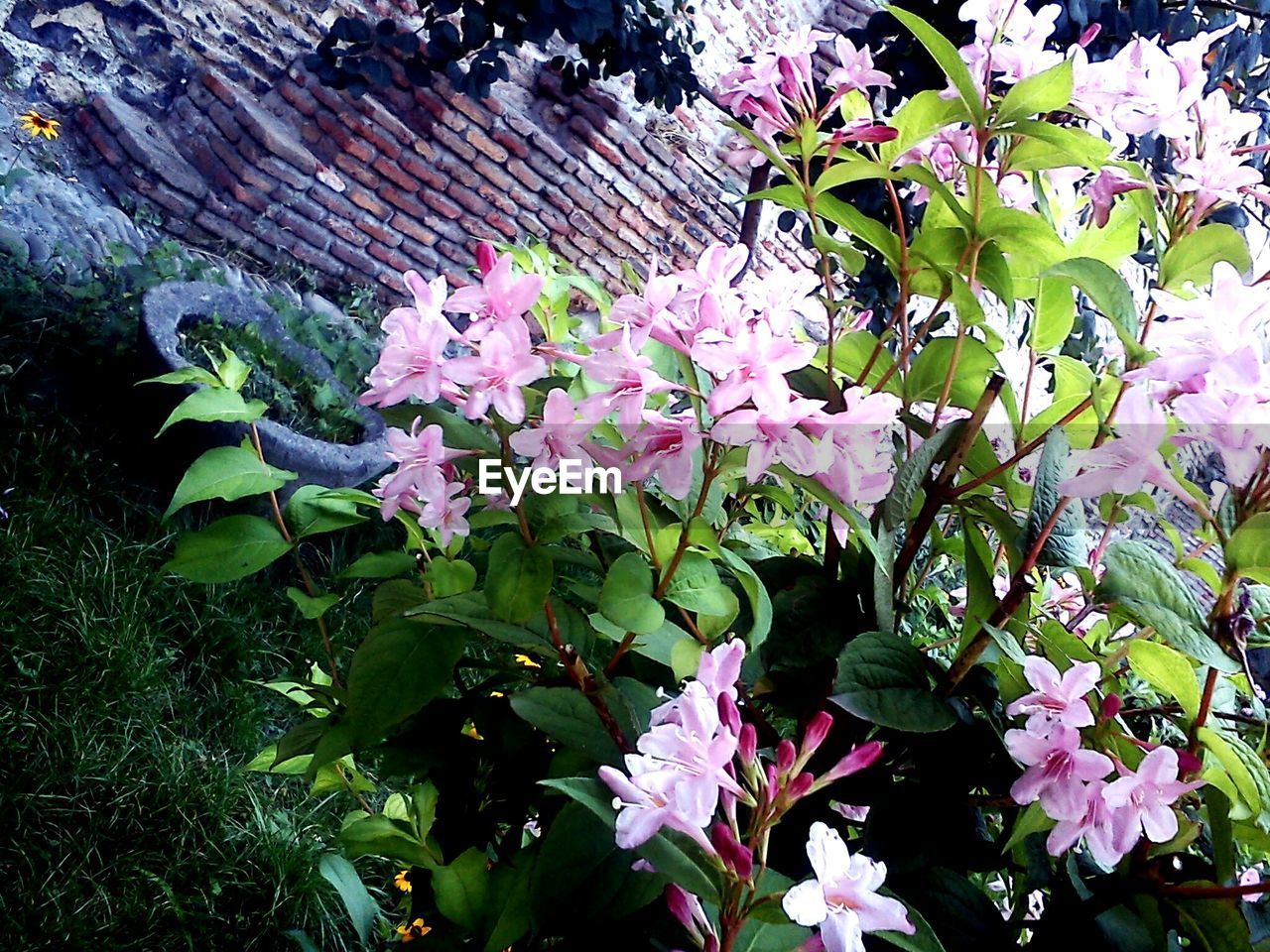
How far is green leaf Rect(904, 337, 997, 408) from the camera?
529mm

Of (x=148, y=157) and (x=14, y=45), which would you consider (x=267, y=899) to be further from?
(x=14, y=45)

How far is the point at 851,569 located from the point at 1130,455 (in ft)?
0.62

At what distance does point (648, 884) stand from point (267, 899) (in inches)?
45.4

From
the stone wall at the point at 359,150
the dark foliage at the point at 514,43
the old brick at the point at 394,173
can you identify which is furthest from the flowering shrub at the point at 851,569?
the old brick at the point at 394,173

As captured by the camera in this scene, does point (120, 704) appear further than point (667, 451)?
Yes

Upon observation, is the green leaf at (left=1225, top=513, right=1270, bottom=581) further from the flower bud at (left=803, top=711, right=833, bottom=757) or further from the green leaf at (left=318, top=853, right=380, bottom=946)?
the green leaf at (left=318, top=853, right=380, bottom=946)

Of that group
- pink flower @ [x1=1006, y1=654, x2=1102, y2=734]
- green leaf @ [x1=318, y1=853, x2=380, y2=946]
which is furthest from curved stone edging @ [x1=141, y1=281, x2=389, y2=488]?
pink flower @ [x1=1006, y1=654, x2=1102, y2=734]

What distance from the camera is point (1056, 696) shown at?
42 cm

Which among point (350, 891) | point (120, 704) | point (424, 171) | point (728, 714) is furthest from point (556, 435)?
point (424, 171)

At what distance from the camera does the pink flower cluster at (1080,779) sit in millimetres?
399

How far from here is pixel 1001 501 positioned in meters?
0.63

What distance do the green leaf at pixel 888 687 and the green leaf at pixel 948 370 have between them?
156mm

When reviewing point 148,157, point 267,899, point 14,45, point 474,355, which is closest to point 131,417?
point 267,899

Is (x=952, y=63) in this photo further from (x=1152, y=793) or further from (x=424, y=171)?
(x=424, y=171)
